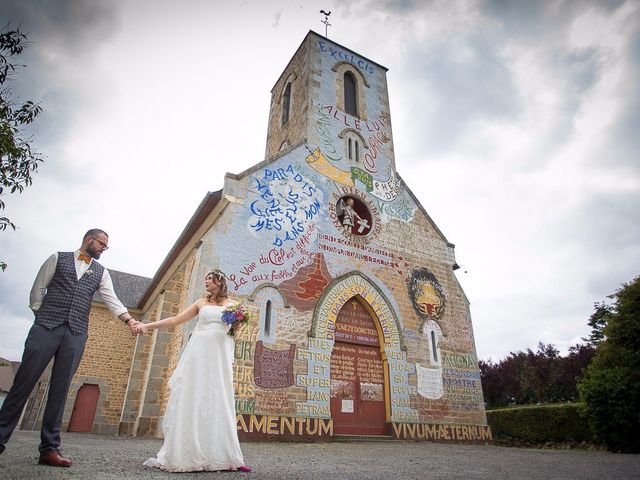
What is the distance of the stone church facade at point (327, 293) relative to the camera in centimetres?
930

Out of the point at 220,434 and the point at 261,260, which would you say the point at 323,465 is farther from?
the point at 261,260

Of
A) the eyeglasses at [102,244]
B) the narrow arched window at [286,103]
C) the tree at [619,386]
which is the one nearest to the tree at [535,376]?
the tree at [619,386]

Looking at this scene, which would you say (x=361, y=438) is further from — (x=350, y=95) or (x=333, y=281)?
(x=350, y=95)

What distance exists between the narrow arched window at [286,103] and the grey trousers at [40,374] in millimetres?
13000

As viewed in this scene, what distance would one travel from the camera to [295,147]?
1213cm

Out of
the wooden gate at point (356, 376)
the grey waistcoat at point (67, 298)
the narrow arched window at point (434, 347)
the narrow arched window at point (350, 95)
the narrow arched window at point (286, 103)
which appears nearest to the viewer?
the grey waistcoat at point (67, 298)

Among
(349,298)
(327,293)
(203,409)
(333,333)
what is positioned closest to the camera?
(203,409)

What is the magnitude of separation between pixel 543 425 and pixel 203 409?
1506cm

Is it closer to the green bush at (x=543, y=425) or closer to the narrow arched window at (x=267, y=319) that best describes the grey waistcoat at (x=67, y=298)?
the narrow arched window at (x=267, y=319)

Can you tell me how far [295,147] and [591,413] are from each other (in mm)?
10026

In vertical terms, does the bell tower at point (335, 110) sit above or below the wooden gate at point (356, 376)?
above

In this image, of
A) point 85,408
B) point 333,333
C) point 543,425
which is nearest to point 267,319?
point 333,333

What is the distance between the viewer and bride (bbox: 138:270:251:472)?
3742 mm

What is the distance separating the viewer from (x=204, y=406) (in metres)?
4.01
